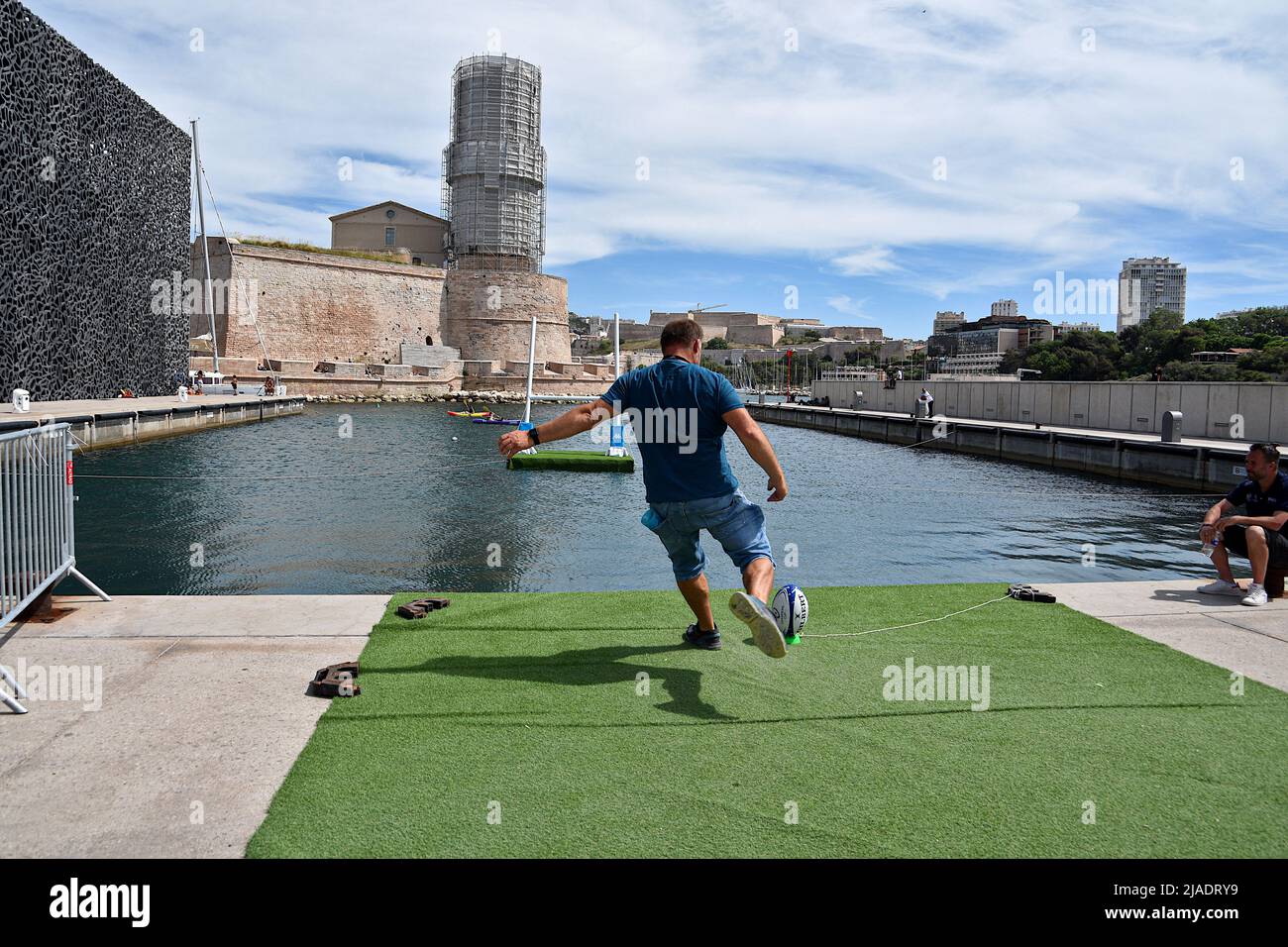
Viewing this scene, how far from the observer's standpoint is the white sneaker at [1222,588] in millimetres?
6285

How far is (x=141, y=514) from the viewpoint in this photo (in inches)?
602

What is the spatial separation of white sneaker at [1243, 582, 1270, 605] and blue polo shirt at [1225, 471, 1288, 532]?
2.01 ft

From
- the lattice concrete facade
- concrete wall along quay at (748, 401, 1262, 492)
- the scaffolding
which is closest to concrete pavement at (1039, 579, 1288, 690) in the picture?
concrete wall along quay at (748, 401, 1262, 492)

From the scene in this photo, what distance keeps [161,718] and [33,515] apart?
2.50 metres

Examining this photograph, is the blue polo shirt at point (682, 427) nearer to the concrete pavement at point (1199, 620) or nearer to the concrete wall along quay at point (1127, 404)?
the concrete pavement at point (1199, 620)

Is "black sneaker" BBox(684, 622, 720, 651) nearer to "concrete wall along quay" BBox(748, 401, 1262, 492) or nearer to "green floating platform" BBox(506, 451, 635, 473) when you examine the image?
"green floating platform" BBox(506, 451, 635, 473)

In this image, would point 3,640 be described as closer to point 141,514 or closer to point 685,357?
point 685,357

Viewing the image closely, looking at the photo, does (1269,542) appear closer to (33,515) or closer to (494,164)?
(33,515)

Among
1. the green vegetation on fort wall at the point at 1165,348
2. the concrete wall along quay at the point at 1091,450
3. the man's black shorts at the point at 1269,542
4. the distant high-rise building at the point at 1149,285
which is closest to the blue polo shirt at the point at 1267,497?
the man's black shorts at the point at 1269,542

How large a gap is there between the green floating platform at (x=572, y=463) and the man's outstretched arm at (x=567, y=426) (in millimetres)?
17307

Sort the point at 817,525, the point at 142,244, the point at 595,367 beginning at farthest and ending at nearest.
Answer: the point at 595,367 → the point at 142,244 → the point at 817,525

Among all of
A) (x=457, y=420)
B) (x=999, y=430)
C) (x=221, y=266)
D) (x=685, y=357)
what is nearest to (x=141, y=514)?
(x=685, y=357)

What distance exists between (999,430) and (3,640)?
31.2 meters

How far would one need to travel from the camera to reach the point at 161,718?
12.8 feet
